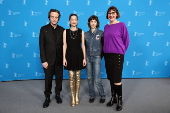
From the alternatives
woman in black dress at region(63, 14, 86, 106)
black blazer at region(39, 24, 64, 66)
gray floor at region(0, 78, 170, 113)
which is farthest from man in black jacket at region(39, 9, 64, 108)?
gray floor at region(0, 78, 170, 113)

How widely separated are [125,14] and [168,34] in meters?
1.27

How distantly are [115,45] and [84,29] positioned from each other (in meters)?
1.83

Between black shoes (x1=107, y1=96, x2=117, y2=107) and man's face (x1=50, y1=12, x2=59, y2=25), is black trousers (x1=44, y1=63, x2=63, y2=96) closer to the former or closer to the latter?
man's face (x1=50, y1=12, x2=59, y2=25)

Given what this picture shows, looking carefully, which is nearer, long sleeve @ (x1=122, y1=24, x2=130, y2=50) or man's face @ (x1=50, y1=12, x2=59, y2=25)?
long sleeve @ (x1=122, y1=24, x2=130, y2=50)

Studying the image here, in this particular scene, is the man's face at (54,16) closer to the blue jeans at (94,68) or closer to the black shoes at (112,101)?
the blue jeans at (94,68)

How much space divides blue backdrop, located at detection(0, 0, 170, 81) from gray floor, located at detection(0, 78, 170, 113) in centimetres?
45

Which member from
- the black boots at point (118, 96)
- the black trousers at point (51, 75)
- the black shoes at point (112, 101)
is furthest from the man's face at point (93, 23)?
the black shoes at point (112, 101)

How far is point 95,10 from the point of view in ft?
11.8

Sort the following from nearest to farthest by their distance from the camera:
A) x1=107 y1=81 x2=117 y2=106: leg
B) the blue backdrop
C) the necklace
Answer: the necklace < x1=107 y1=81 x2=117 y2=106: leg < the blue backdrop

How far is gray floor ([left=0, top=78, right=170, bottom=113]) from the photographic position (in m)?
2.13

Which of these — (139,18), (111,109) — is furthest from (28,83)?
(139,18)

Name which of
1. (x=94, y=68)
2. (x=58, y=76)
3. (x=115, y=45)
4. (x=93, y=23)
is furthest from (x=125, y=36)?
(x=58, y=76)

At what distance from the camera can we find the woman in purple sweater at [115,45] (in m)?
1.94

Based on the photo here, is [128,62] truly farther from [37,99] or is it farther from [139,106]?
[37,99]
